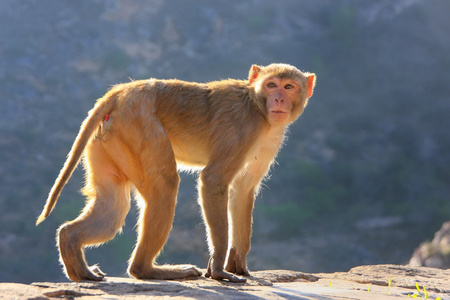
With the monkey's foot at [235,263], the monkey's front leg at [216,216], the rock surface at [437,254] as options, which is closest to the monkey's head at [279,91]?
the monkey's front leg at [216,216]

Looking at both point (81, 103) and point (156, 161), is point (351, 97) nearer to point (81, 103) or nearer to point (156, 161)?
point (81, 103)

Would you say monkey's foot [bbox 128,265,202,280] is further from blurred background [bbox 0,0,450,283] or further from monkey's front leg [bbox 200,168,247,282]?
blurred background [bbox 0,0,450,283]

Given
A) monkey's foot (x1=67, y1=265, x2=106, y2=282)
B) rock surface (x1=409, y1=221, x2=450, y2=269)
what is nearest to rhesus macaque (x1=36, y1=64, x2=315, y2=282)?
monkey's foot (x1=67, y1=265, x2=106, y2=282)

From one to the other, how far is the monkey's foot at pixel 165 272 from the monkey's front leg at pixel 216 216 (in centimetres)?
21

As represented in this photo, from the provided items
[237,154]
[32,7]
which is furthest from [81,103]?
[237,154]

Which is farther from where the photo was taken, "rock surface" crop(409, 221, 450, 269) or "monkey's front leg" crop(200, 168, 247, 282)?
"rock surface" crop(409, 221, 450, 269)

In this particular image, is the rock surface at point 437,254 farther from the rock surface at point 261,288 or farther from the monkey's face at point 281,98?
the monkey's face at point 281,98

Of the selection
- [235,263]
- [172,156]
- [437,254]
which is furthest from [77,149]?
[437,254]

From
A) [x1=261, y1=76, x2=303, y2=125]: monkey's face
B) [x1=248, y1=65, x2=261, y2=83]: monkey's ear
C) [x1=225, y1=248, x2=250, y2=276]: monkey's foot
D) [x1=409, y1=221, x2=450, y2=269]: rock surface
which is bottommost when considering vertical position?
[x1=225, y1=248, x2=250, y2=276]: monkey's foot

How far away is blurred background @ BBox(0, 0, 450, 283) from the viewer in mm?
25094

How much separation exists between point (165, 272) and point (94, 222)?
2.18 ft

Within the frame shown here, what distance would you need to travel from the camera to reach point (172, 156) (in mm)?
4926

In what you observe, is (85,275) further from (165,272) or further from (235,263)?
(235,263)

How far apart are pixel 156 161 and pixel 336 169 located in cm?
2878
